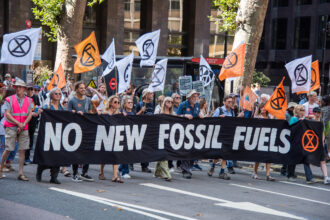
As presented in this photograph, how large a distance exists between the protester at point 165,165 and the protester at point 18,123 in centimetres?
272

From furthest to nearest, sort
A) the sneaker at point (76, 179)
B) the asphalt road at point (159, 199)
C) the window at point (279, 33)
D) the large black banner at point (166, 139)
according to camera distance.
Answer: the window at point (279, 33)
the sneaker at point (76, 179)
the large black banner at point (166, 139)
the asphalt road at point (159, 199)

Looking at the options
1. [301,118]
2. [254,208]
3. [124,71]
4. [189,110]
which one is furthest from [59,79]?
[254,208]

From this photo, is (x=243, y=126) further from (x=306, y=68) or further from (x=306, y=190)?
(x=306, y=68)

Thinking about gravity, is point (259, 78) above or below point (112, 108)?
above

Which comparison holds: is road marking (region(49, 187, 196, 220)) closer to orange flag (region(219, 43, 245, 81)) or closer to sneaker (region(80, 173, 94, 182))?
sneaker (region(80, 173, 94, 182))

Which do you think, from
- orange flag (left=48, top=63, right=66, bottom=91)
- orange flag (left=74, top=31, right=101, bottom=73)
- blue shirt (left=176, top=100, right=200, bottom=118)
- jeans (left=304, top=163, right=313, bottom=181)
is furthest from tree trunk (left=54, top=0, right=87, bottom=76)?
jeans (left=304, top=163, right=313, bottom=181)

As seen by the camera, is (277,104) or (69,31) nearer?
(277,104)

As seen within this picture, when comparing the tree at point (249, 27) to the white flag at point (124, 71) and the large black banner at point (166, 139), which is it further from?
the large black banner at point (166, 139)

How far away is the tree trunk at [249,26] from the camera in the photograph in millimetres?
16859

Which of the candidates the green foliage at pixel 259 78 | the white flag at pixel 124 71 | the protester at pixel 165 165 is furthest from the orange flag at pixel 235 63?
the green foliage at pixel 259 78

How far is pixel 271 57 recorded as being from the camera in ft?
168

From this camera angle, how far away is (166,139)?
11586 mm

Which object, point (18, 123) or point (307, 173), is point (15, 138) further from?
point (307, 173)

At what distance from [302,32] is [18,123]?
43.0m
